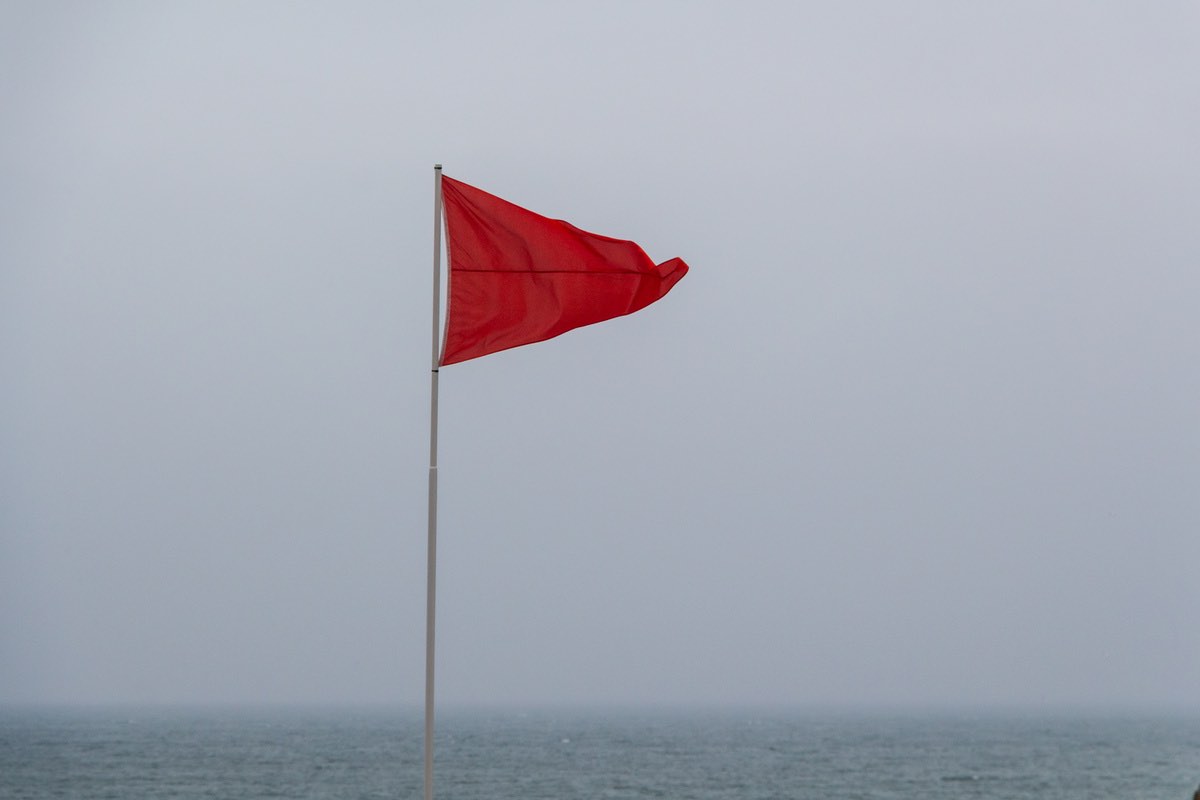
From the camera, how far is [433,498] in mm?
10273

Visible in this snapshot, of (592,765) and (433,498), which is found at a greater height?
(433,498)

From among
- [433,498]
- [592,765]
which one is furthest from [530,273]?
[592,765]

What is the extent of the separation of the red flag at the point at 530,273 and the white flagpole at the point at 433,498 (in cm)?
34

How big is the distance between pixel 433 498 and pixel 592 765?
6764cm

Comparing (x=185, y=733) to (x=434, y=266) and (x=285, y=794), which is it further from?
(x=434, y=266)

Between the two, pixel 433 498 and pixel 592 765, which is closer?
pixel 433 498

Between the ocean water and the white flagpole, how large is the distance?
38553mm

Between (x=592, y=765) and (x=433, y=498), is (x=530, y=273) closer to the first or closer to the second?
(x=433, y=498)

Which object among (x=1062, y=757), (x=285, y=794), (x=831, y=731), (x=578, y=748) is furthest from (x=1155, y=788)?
(x=831, y=731)

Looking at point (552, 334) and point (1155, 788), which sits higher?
point (552, 334)

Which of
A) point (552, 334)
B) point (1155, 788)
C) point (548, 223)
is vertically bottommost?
point (1155, 788)

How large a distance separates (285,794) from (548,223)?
2090 inches

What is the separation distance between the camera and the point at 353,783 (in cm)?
6431

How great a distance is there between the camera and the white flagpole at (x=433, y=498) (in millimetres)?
9766
